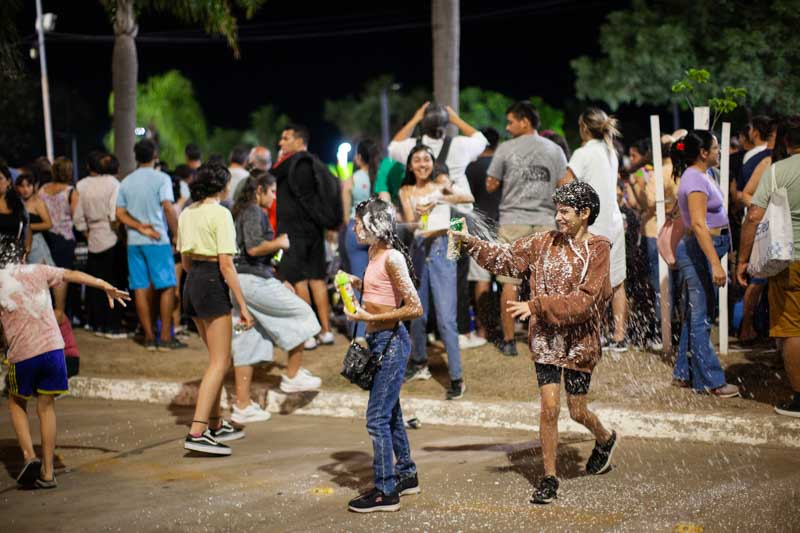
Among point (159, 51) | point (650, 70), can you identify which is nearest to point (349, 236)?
point (650, 70)

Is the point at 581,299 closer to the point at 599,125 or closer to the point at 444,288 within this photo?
the point at 444,288

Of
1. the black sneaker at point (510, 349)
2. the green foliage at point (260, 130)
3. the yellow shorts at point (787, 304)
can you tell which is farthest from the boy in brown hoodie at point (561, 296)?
the green foliage at point (260, 130)

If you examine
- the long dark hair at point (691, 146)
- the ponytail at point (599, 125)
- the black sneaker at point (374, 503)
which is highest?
the ponytail at point (599, 125)

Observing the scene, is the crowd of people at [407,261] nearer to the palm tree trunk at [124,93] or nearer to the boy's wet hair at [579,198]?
the boy's wet hair at [579,198]

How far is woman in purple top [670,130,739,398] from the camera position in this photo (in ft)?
25.5

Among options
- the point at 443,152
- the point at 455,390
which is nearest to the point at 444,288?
the point at 455,390

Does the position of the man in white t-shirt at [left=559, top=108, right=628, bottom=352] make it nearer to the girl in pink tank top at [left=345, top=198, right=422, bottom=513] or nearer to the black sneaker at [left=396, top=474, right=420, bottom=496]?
the girl in pink tank top at [left=345, top=198, right=422, bottom=513]

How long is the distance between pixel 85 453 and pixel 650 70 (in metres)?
27.7

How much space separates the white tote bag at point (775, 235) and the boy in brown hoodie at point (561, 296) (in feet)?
6.16

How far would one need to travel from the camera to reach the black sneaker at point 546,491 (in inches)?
239

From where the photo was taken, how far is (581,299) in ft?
19.7

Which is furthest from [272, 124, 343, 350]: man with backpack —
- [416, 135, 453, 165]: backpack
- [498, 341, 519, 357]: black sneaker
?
[498, 341, 519, 357]: black sneaker

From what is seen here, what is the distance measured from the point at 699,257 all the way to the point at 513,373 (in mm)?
2004

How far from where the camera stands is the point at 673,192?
9.36 metres
